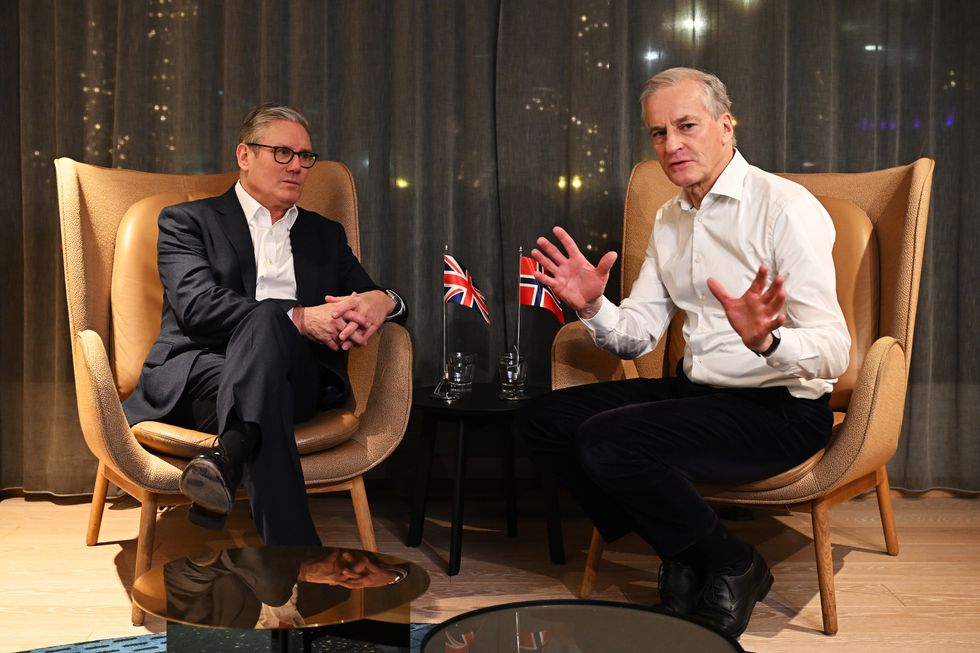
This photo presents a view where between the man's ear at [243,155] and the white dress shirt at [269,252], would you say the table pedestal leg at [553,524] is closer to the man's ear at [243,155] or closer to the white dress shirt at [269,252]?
the white dress shirt at [269,252]

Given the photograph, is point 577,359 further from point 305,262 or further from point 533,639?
point 533,639

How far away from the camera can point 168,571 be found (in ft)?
4.78

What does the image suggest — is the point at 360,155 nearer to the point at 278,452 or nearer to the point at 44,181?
the point at 44,181

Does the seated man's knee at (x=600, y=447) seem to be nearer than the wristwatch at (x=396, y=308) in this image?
Yes

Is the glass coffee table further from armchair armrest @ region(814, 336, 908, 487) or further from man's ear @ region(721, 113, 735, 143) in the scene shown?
man's ear @ region(721, 113, 735, 143)

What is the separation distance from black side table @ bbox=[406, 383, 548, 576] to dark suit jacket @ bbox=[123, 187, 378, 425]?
0.27m

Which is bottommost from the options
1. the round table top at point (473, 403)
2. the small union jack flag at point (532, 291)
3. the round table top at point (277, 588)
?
the round table top at point (277, 588)

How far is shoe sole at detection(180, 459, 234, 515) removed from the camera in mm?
1962

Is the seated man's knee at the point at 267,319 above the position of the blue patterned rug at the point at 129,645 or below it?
above

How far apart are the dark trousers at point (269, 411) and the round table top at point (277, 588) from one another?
21.2 inches

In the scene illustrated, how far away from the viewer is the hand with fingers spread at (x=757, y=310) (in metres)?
1.89

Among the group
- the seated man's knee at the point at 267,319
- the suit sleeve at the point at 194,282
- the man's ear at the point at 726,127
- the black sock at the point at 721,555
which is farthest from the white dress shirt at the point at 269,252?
the black sock at the point at 721,555

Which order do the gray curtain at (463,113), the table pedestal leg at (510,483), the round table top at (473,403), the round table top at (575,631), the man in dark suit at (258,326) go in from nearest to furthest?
the round table top at (575,631) < the man in dark suit at (258,326) < the round table top at (473,403) < the table pedestal leg at (510,483) < the gray curtain at (463,113)

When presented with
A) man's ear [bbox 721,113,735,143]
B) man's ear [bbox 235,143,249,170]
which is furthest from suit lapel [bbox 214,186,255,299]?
man's ear [bbox 721,113,735,143]
